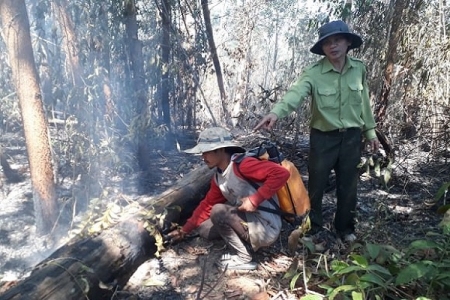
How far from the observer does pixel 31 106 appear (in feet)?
13.7

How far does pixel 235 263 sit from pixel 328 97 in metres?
1.50

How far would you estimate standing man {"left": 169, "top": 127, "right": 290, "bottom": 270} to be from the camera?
2.82 m

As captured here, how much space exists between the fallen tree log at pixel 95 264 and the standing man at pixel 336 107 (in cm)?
136

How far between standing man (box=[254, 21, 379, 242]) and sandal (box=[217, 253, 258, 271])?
2.77 ft

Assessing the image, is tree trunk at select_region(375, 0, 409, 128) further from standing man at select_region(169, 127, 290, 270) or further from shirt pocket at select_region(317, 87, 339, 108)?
standing man at select_region(169, 127, 290, 270)

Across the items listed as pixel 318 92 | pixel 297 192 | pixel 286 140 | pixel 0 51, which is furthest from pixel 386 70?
pixel 0 51

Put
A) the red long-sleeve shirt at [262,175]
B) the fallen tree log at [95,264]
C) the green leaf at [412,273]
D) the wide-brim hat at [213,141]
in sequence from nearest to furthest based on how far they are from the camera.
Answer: the green leaf at [412,273]
the fallen tree log at [95,264]
the red long-sleeve shirt at [262,175]
the wide-brim hat at [213,141]

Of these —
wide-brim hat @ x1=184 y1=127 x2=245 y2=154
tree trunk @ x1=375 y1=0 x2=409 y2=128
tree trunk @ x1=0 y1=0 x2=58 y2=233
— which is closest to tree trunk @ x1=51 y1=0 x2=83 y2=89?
tree trunk @ x1=0 y1=0 x2=58 y2=233

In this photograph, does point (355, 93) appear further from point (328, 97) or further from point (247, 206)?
point (247, 206)

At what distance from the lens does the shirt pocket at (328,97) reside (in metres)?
3.22

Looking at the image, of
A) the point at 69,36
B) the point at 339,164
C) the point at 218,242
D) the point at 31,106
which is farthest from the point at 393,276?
the point at 69,36

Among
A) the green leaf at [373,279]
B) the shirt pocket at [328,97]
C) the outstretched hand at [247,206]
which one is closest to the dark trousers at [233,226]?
the outstretched hand at [247,206]

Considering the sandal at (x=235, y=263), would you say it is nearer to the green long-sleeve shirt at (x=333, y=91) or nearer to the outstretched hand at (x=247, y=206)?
the outstretched hand at (x=247, y=206)

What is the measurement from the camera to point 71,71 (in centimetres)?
607
